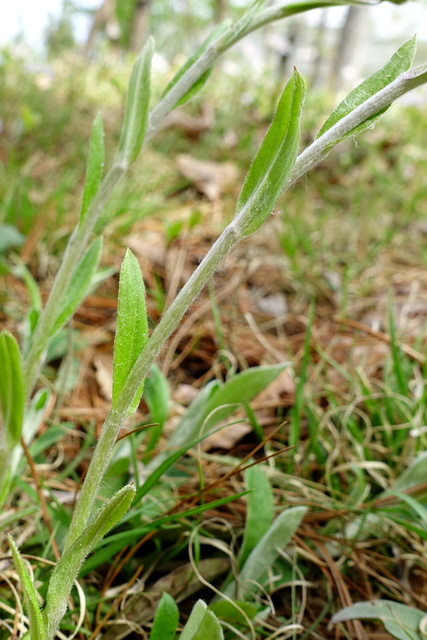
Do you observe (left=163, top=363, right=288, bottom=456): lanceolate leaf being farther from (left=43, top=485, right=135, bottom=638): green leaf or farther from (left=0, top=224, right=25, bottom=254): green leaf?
(left=0, top=224, right=25, bottom=254): green leaf

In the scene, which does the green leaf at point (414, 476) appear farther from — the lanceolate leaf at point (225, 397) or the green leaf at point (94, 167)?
the green leaf at point (94, 167)

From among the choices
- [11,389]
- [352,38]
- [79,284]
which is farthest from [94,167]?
[352,38]

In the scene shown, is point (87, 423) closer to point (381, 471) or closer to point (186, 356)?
point (186, 356)

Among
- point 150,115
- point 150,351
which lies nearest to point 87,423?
point 150,115

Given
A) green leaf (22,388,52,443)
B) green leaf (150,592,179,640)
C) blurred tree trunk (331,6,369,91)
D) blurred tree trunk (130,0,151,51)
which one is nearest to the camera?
green leaf (150,592,179,640)

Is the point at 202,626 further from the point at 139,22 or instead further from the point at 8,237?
the point at 139,22

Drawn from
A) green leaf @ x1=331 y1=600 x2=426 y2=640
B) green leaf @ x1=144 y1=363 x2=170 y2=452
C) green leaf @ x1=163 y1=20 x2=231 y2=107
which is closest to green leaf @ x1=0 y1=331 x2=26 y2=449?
green leaf @ x1=144 y1=363 x2=170 y2=452

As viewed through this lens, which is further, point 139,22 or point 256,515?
point 139,22
